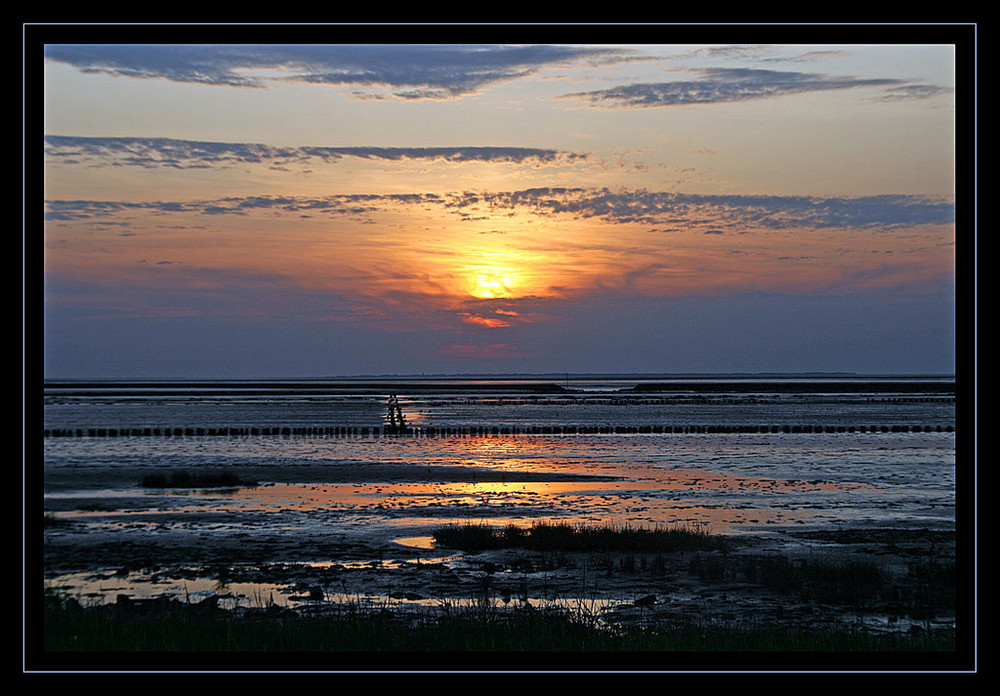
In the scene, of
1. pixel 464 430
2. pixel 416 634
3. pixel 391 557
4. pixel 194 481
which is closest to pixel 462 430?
pixel 464 430

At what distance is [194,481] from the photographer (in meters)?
28.0

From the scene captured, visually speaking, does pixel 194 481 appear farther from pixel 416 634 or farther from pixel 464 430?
pixel 464 430

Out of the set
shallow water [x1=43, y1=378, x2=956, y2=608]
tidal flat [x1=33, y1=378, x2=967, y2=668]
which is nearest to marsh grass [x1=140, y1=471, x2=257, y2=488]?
tidal flat [x1=33, y1=378, x2=967, y2=668]

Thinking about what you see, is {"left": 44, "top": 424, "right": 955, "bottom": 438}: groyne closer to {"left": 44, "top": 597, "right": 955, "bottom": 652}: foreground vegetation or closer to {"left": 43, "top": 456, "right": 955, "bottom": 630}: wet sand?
{"left": 43, "top": 456, "right": 955, "bottom": 630}: wet sand

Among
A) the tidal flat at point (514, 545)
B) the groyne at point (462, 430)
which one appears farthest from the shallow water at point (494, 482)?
the groyne at point (462, 430)

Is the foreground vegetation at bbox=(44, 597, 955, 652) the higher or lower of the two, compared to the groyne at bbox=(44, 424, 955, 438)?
higher

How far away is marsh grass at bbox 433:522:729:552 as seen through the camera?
17.2 m

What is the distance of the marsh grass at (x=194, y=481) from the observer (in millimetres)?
27203

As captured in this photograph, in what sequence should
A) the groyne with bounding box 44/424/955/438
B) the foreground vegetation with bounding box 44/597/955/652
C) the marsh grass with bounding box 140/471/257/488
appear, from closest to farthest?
the foreground vegetation with bounding box 44/597/955/652, the marsh grass with bounding box 140/471/257/488, the groyne with bounding box 44/424/955/438

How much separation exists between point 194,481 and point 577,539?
15.6m

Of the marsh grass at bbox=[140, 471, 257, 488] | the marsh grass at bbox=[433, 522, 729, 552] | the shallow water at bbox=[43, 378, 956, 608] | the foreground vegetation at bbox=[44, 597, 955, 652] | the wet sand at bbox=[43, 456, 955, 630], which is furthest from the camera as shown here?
the marsh grass at bbox=[140, 471, 257, 488]

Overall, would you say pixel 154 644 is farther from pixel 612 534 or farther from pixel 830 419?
pixel 830 419

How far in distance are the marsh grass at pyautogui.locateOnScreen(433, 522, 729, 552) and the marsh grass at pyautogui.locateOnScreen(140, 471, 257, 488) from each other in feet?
37.2
